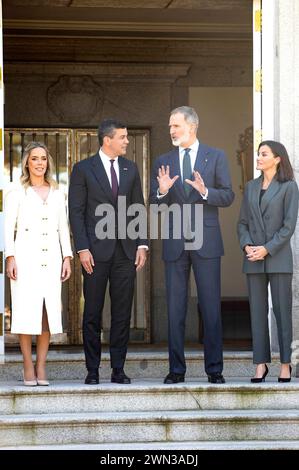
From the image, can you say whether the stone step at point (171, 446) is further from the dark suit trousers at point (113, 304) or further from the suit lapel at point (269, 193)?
the suit lapel at point (269, 193)

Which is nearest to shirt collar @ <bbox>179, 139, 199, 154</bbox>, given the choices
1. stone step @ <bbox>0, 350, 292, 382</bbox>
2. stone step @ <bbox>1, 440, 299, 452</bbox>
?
stone step @ <bbox>0, 350, 292, 382</bbox>

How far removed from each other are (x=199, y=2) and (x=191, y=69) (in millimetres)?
2836

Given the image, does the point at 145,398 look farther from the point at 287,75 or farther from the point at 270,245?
the point at 287,75

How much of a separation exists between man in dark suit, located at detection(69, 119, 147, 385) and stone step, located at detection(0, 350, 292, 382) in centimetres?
71

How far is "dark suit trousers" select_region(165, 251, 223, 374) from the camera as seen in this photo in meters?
9.11

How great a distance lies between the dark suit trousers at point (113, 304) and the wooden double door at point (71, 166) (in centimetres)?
439

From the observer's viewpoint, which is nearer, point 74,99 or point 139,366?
point 139,366

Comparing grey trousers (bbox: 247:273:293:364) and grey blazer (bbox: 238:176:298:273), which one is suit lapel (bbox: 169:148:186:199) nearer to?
grey blazer (bbox: 238:176:298:273)

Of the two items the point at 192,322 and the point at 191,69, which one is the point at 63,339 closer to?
the point at 192,322

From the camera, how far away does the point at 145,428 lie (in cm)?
861

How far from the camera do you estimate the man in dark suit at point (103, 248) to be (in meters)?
9.08

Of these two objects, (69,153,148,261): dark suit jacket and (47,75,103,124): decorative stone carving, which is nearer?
(69,153,148,261): dark suit jacket

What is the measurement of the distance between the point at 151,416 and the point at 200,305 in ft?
3.11

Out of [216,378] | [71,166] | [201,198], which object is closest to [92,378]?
[216,378]
